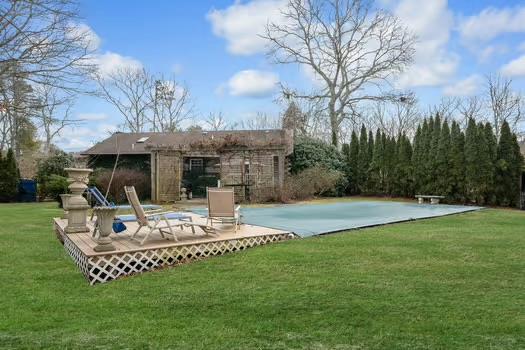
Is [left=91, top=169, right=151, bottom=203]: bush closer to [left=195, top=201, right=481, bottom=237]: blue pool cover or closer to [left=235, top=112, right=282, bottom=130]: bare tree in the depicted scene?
[left=195, top=201, right=481, bottom=237]: blue pool cover

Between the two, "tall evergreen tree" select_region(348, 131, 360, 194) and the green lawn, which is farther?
"tall evergreen tree" select_region(348, 131, 360, 194)

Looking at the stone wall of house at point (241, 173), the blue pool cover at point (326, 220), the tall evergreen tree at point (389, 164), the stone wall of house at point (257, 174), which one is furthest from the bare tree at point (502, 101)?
the blue pool cover at point (326, 220)

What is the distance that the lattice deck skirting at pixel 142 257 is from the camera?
5.71m

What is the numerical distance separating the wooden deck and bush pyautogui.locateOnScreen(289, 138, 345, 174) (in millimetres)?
11931

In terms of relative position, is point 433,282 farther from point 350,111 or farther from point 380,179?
point 350,111

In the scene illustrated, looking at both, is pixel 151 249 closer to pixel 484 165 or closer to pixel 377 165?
pixel 484 165

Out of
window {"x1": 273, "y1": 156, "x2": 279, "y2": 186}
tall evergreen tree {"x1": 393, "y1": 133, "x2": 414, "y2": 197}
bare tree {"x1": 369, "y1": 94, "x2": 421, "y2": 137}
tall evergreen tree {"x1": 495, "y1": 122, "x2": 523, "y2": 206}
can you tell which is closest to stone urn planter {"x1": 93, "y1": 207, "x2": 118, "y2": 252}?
window {"x1": 273, "y1": 156, "x2": 279, "y2": 186}

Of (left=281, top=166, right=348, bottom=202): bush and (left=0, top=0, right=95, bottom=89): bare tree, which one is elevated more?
(left=0, top=0, right=95, bottom=89): bare tree

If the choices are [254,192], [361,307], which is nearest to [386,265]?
[361,307]

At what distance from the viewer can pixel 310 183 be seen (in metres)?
18.4

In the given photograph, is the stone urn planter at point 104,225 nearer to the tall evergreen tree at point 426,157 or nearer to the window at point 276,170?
the window at point 276,170

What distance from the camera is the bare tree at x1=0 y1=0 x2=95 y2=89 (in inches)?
380

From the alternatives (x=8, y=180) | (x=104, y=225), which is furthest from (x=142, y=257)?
(x=8, y=180)

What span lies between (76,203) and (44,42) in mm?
4546
